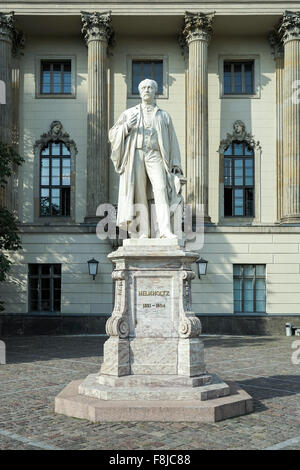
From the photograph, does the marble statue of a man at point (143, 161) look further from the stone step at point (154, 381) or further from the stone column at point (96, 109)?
the stone column at point (96, 109)

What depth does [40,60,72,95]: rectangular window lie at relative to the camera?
28.5 metres

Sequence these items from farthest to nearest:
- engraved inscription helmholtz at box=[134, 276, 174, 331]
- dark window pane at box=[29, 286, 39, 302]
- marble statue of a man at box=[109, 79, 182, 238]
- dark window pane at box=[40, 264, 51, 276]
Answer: dark window pane at box=[40, 264, 51, 276], dark window pane at box=[29, 286, 39, 302], marble statue of a man at box=[109, 79, 182, 238], engraved inscription helmholtz at box=[134, 276, 174, 331]

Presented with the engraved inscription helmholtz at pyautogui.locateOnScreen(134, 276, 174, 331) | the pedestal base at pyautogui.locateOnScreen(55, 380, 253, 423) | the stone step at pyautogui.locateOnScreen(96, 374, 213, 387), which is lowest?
the pedestal base at pyautogui.locateOnScreen(55, 380, 253, 423)

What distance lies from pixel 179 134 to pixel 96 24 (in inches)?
251

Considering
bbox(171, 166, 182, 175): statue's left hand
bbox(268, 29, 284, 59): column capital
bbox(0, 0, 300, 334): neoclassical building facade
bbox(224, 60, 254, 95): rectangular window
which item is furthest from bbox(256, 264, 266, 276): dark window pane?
bbox(171, 166, 182, 175): statue's left hand

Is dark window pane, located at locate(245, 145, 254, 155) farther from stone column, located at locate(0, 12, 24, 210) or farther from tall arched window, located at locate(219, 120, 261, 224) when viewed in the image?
stone column, located at locate(0, 12, 24, 210)

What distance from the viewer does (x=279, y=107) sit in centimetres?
2773

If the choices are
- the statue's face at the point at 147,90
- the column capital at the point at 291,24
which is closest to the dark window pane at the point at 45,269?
the column capital at the point at 291,24

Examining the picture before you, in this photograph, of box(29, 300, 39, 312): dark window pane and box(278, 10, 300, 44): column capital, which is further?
box(278, 10, 300, 44): column capital

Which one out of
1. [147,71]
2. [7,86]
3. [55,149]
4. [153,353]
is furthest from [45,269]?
[153,353]

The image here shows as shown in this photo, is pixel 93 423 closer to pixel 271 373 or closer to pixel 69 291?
pixel 271 373

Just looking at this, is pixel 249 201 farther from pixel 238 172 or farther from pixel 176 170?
pixel 176 170

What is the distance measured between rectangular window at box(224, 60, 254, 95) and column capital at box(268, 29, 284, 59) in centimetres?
117

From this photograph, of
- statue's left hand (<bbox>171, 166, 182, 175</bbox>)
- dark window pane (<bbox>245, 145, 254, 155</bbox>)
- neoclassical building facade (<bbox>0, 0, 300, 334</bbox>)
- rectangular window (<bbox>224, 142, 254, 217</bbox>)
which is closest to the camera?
statue's left hand (<bbox>171, 166, 182, 175</bbox>)
